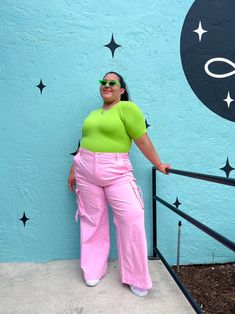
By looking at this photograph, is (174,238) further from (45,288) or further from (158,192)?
(45,288)

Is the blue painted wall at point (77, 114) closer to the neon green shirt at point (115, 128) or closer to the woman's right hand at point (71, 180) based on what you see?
the woman's right hand at point (71, 180)

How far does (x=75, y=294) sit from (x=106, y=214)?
550mm

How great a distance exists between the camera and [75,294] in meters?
1.94

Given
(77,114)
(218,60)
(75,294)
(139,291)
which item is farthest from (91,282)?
(218,60)

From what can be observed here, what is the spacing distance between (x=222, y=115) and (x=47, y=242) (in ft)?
5.55

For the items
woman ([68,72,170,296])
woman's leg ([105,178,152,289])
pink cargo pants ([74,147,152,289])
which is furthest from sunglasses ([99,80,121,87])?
woman's leg ([105,178,152,289])

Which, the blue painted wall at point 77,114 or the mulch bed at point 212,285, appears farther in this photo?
the blue painted wall at point 77,114

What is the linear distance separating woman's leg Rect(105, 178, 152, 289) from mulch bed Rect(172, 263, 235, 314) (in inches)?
16.7

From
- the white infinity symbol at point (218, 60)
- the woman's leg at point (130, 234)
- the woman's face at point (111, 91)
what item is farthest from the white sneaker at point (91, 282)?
the white infinity symbol at point (218, 60)

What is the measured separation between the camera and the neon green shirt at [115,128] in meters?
1.98

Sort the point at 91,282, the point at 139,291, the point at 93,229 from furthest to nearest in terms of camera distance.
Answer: the point at 93,229, the point at 91,282, the point at 139,291

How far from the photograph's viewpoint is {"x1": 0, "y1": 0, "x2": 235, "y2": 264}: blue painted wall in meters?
2.33

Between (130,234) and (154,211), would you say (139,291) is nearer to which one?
(130,234)

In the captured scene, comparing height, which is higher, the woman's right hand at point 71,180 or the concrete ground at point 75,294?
the woman's right hand at point 71,180
